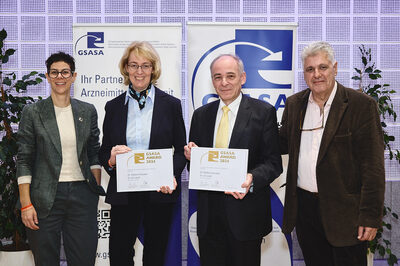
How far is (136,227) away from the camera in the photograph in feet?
8.04

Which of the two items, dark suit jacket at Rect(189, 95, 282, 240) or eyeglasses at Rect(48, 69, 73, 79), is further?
eyeglasses at Rect(48, 69, 73, 79)

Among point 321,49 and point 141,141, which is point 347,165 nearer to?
point 321,49

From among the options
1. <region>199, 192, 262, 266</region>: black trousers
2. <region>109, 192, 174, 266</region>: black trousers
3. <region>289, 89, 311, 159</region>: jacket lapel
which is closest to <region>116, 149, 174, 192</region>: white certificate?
<region>109, 192, 174, 266</region>: black trousers

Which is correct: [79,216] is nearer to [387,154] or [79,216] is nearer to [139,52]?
[139,52]

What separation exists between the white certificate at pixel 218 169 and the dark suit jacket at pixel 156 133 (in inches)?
10.5

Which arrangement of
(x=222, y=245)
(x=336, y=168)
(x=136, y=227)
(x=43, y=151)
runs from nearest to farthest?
(x=336, y=168) < (x=222, y=245) < (x=43, y=151) < (x=136, y=227)

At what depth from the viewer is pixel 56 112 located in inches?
93.8

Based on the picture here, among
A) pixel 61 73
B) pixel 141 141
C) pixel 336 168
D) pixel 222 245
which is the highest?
pixel 61 73

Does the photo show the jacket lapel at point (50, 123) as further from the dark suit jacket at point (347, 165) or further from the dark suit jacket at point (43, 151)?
the dark suit jacket at point (347, 165)

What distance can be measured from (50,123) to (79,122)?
0.61 feet

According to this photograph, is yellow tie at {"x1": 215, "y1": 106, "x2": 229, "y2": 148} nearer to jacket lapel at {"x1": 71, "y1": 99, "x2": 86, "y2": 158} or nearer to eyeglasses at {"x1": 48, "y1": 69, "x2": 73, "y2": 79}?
jacket lapel at {"x1": 71, "y1": 99, "x2": 86, "y2": 158}

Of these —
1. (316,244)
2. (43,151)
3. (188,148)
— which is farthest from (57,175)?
(316,244)

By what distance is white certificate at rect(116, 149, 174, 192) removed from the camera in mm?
2297

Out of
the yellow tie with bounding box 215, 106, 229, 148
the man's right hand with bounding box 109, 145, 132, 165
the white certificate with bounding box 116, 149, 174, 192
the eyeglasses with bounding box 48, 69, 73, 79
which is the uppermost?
the eyeglasses with bounding box 48, 69, 73, 79
